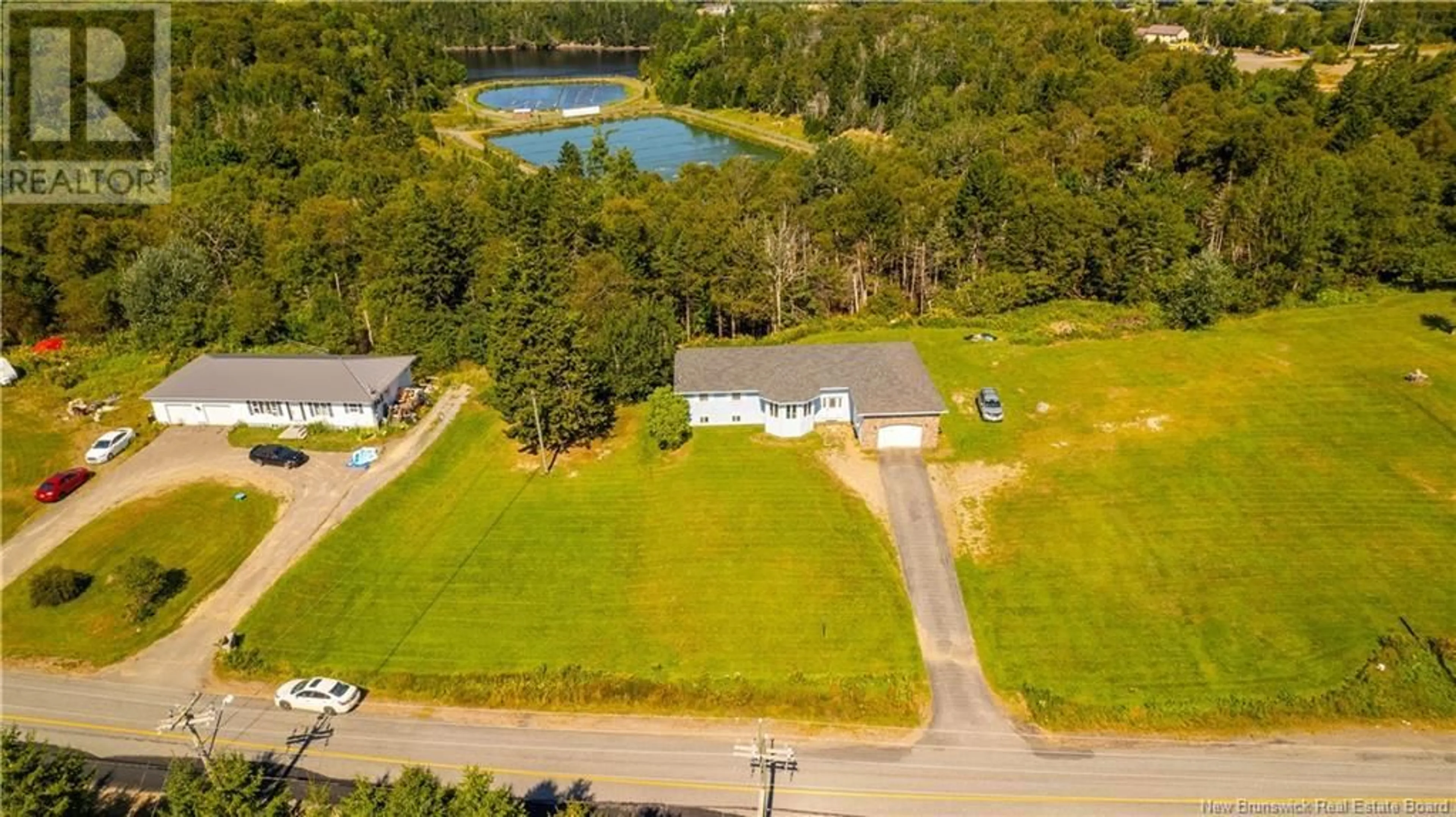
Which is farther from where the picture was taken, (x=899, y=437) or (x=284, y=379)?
(x=284, y=379)

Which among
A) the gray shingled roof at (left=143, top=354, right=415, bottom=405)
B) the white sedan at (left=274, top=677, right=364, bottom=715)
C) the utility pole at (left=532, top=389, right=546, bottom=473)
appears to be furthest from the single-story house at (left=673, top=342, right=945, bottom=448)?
the white sedan at (left=274, top=677, right=364, bottom=715)

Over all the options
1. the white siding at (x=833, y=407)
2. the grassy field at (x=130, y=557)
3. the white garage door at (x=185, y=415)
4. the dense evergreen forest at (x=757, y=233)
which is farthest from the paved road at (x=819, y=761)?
the white garage door at (x=185, y=415)

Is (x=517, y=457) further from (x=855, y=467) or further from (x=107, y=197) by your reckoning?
(x=107, y=197)

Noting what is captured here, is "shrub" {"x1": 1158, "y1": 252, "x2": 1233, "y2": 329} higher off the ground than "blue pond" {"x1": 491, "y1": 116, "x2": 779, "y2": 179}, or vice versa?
"blue pond" {"x1": 491, "y1": 116, "x2": 779, "y2": 179}

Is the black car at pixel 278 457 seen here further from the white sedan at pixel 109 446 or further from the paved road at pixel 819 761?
the paved road at pixel 819 761

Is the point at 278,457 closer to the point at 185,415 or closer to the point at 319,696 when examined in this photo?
the point at 185,415

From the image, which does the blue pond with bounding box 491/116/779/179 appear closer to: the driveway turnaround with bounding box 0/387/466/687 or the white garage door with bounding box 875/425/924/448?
the driveway turnaround with bounding box 0/387/466/687

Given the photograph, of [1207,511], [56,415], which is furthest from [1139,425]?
[56,415]
